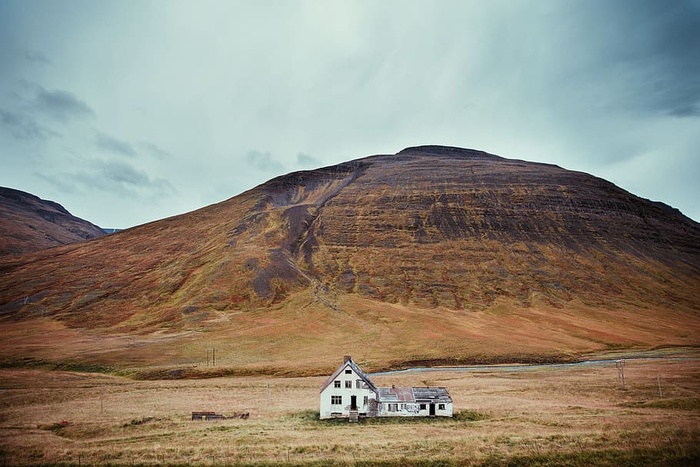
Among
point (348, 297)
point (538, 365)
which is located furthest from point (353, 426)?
point (348, 297)

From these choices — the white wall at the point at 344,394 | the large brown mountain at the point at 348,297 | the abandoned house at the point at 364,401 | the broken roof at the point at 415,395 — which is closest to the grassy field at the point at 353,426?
the abandoned house at the point at 364,401

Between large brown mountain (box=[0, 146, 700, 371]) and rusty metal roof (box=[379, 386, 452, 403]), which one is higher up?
large brown mountain (box=[0, 146, 700, 371])

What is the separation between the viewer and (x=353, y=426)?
4372 cm

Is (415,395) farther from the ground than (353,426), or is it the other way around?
(415,395)

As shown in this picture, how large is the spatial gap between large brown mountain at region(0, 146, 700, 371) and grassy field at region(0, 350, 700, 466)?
1142 inches

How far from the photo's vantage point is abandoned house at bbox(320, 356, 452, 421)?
47.3 meters

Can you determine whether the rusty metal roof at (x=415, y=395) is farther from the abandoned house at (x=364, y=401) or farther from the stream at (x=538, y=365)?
the stream at (x=538, y=365)

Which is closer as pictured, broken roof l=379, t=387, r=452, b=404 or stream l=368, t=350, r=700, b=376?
broken roof l=379, t=387, r=452, b=404

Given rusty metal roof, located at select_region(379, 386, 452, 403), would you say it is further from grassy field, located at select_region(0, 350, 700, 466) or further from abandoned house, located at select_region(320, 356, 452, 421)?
grassy field, located at select_region(0, 350, 700, 466)

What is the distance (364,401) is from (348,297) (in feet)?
A: 336

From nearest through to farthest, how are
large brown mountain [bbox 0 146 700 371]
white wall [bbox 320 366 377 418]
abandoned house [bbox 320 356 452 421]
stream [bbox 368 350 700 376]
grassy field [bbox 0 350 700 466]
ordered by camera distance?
grassy field [bbox 0 350 700 466], abandoned house [bbox 320 356 452 421], white wall [bbox 320 366 377 418], stream [bbox 368 350 700 376], large brown mountain [bbox 0 146 700 371]

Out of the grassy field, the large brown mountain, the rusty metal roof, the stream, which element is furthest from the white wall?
the large brown mountain

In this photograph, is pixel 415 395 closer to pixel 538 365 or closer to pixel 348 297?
pixel 538 365

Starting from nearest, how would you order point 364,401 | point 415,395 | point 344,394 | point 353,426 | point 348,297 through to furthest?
point 353,426 → point 344,394 → point 364,401 → point 415,395 → point 348,297
